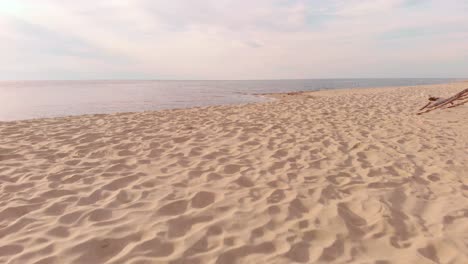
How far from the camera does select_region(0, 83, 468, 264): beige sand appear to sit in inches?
97.0

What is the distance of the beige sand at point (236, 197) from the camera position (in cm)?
246

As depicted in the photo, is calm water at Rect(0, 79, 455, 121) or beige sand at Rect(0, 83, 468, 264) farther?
calm water at Rect(0, 79, 455, 121)

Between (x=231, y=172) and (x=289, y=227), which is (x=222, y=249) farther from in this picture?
(x=231, y=172)

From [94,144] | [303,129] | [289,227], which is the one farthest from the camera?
[303,129]

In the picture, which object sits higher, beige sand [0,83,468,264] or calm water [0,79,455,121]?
calm water [0,79,455,121]

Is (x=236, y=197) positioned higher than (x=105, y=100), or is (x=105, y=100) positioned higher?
(x=105, y=100)

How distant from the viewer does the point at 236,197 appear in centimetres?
341

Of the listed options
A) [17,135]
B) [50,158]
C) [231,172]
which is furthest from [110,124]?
[231,172]

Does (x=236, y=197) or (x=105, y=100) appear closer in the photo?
(x=236, y=197)

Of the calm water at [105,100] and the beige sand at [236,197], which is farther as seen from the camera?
the calm water at [105,100]

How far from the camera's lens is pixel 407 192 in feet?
11.5

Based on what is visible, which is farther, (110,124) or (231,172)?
(110,124)

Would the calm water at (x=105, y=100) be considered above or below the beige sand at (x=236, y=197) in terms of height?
above

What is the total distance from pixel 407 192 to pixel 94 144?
17.0 ft
